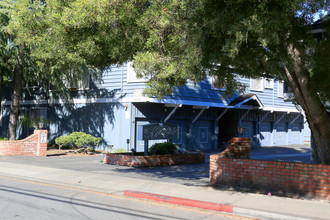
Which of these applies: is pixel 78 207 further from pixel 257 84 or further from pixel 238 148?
pixel 257 84

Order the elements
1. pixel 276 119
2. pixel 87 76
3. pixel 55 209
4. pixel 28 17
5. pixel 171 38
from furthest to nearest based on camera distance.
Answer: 1. pixel 276 119
2. pixel 87 76
3. pixel 28 17
4. pixel 171 38
5. pixel 55 209

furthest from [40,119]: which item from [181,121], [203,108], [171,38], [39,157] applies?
[171,38]

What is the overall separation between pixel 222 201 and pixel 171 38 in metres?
4.80

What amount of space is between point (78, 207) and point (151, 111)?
14238mm

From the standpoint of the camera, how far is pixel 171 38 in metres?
10.7

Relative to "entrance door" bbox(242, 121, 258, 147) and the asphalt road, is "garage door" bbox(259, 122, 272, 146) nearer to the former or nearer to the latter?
"entrance door" bbox(242, 121, 258, 147)

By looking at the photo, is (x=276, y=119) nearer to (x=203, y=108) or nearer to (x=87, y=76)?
(x=203, y=108)

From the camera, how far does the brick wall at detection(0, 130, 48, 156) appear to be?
1980 centimetres

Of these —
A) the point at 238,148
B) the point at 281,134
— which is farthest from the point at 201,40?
the point at 281,134

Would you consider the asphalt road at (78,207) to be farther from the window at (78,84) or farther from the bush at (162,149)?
the window at (78,84)

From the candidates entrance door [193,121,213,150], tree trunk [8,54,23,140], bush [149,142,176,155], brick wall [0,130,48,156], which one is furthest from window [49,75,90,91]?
bush [149,142,176,155]

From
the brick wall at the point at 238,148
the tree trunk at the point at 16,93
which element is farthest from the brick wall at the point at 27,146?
the brick wall at the point at 238,148

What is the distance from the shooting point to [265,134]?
30859 millimetres

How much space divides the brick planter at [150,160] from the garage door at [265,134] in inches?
545
